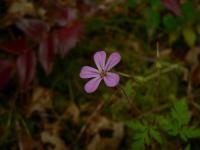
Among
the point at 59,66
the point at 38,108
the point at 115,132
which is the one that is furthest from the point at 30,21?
the point at 115,132

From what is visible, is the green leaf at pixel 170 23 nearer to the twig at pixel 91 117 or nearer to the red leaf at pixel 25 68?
the twig at pixel 91 117

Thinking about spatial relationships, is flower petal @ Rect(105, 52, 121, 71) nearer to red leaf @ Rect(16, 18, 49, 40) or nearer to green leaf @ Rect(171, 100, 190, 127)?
green leaf @ Rect(171, 100, 190, 127)

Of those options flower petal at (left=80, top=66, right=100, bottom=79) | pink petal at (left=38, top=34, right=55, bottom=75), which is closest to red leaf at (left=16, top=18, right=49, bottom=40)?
pink petal at (left=38, top=34, right=55, bottom=75)

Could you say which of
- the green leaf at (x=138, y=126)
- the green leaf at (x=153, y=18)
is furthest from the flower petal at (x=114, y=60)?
the green leaf at (x=153, y=18)

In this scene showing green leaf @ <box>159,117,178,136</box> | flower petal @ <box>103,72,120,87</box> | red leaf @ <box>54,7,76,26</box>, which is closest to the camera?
flower petal @ <box>103,72,120,87</box>

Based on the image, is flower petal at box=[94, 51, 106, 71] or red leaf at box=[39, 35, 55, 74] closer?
flower petal at box=[94, 51, 106, 71]

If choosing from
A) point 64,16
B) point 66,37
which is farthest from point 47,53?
point 64,16

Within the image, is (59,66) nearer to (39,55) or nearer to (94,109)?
(39,55)
